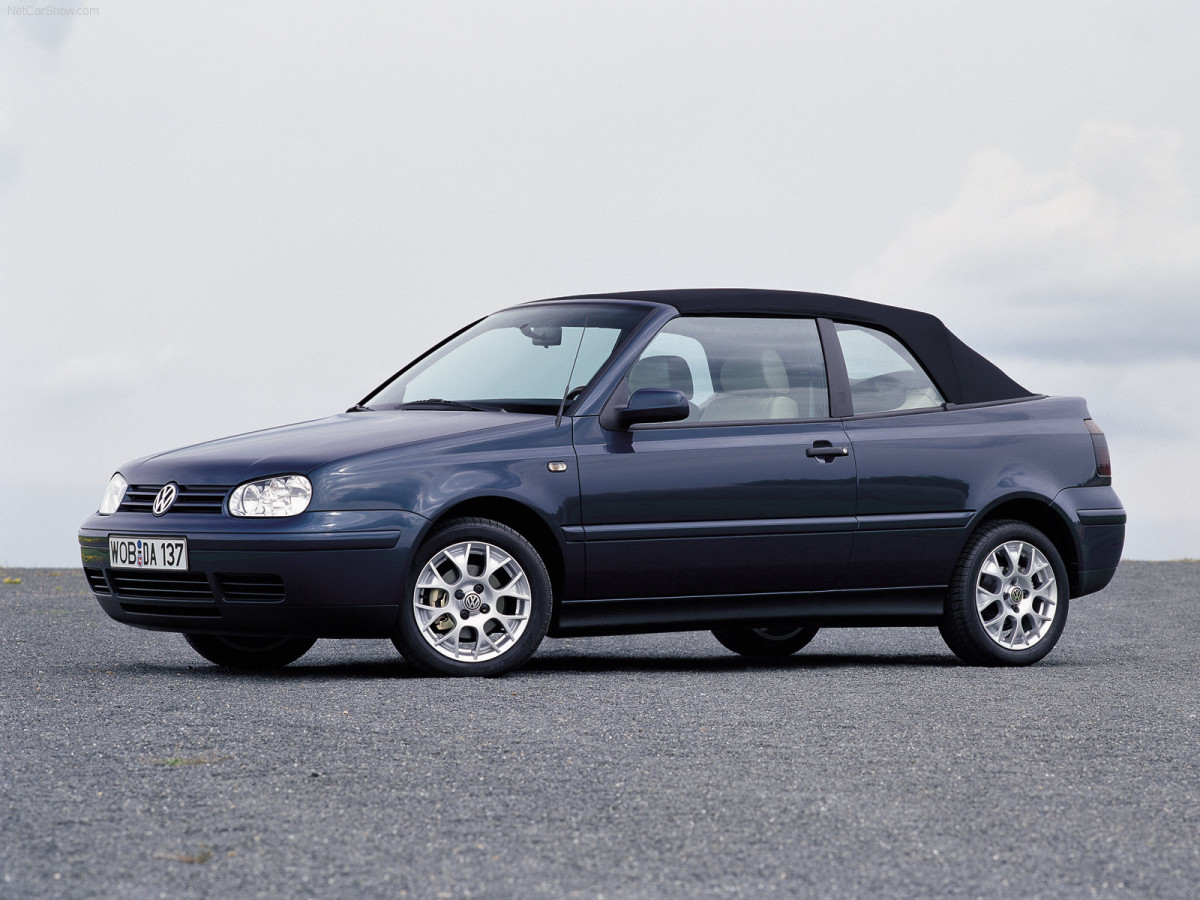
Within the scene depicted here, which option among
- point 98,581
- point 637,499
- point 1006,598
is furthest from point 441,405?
point 1006,598

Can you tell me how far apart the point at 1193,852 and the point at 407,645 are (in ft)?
12.8

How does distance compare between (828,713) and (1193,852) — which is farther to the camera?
(828,713)

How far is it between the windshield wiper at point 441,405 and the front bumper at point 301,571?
0.97 meters

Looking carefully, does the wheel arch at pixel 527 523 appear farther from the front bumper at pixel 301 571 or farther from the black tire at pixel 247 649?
the black tire at pixel 247 649

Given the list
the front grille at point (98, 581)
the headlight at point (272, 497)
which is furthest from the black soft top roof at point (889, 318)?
the front grille at point (98, 581)

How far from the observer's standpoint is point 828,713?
21.9 ft

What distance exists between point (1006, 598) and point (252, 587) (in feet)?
13.3

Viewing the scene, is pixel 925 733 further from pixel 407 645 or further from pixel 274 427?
pixel 274 427

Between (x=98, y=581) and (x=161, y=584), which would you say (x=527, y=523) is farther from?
(x=98, y=581)

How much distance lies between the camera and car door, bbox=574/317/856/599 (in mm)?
7883

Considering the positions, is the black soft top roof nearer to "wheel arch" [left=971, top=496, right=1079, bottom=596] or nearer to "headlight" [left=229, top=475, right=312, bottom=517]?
"wheel arch" [left=971, top=496, right=1079, bottom=596]

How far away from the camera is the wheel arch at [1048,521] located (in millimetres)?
9109

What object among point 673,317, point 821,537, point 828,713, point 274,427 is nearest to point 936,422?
point 821,537

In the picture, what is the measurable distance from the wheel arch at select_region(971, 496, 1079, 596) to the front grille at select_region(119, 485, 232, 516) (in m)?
4.01
